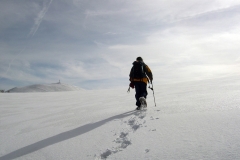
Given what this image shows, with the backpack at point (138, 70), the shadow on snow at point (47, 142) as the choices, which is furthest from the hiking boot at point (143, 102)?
the shadow on snow at point (47, 142)

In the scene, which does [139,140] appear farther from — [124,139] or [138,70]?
[138,70]

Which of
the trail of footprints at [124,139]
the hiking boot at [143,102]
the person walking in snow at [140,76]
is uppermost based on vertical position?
the person walking in snow at [140,76]

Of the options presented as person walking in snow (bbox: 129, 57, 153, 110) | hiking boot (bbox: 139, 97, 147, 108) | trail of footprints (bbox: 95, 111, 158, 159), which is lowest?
trail of footprints (bbox: 95, 111, 158, 159)

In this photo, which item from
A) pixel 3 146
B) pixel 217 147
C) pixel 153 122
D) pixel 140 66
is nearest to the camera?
pixel 217 147

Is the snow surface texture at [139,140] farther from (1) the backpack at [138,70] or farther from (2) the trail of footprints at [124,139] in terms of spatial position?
(1) the backpack at [138,70]

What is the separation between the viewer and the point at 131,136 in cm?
280

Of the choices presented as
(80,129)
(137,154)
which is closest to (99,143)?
(137,154)

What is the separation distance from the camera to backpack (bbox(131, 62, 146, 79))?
535cm

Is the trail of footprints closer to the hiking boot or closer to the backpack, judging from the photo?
the hiking boot

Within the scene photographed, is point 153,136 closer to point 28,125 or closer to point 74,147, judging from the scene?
point 74,147

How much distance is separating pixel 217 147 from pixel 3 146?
3.18m

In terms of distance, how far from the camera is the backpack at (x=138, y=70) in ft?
17.6

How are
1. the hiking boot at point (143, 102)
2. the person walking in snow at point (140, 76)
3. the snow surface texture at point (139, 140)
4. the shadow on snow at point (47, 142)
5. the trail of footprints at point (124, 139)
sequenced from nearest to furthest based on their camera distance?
the snow surface texture at point (139, 140) → the trail of footprints at point (124, 139) → the shadow on snow at point (47, 142) → the hiking boot at point (143, 102) → the person walking in snow at point (140, 76)

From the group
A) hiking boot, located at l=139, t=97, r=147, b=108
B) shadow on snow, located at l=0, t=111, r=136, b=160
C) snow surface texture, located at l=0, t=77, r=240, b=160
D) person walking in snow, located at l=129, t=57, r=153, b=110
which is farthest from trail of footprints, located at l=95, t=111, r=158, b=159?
person walking in snow, located at l=129, t=57, r=153, b=110
